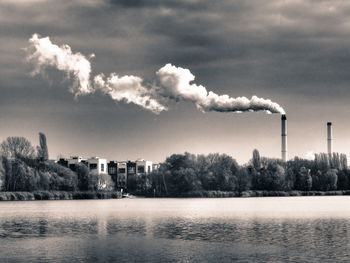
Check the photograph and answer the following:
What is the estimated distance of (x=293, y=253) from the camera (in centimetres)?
2586

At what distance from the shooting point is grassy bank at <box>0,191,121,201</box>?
9612 cm

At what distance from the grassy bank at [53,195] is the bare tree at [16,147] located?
30.1 feet

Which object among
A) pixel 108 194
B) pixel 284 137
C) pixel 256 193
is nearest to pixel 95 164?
pixel 108 194

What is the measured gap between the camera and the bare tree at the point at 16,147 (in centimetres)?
10531

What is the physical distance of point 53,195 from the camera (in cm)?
10481

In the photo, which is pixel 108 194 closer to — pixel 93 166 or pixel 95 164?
pixel 93 166

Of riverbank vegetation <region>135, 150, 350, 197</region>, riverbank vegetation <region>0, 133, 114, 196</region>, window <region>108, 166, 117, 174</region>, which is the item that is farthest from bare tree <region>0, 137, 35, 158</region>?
window <region>108, 166, 117, 174</region>

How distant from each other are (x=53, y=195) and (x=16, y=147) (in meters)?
11.7

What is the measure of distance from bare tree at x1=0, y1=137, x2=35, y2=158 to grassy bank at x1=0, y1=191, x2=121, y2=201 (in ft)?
30.1

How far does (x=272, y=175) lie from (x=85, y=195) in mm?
43936

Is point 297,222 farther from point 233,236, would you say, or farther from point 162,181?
point 162,181

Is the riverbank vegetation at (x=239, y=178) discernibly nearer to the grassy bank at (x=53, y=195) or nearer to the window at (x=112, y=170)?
the grassy bank at (x=53, y=195)

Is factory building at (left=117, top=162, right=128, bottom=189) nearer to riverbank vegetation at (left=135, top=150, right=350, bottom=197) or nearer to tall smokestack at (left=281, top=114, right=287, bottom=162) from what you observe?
riverbank vegetation at (left=135, top=150, right=350, bottom=197)

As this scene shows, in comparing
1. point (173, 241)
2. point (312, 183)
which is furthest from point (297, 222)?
point (312, 183)
